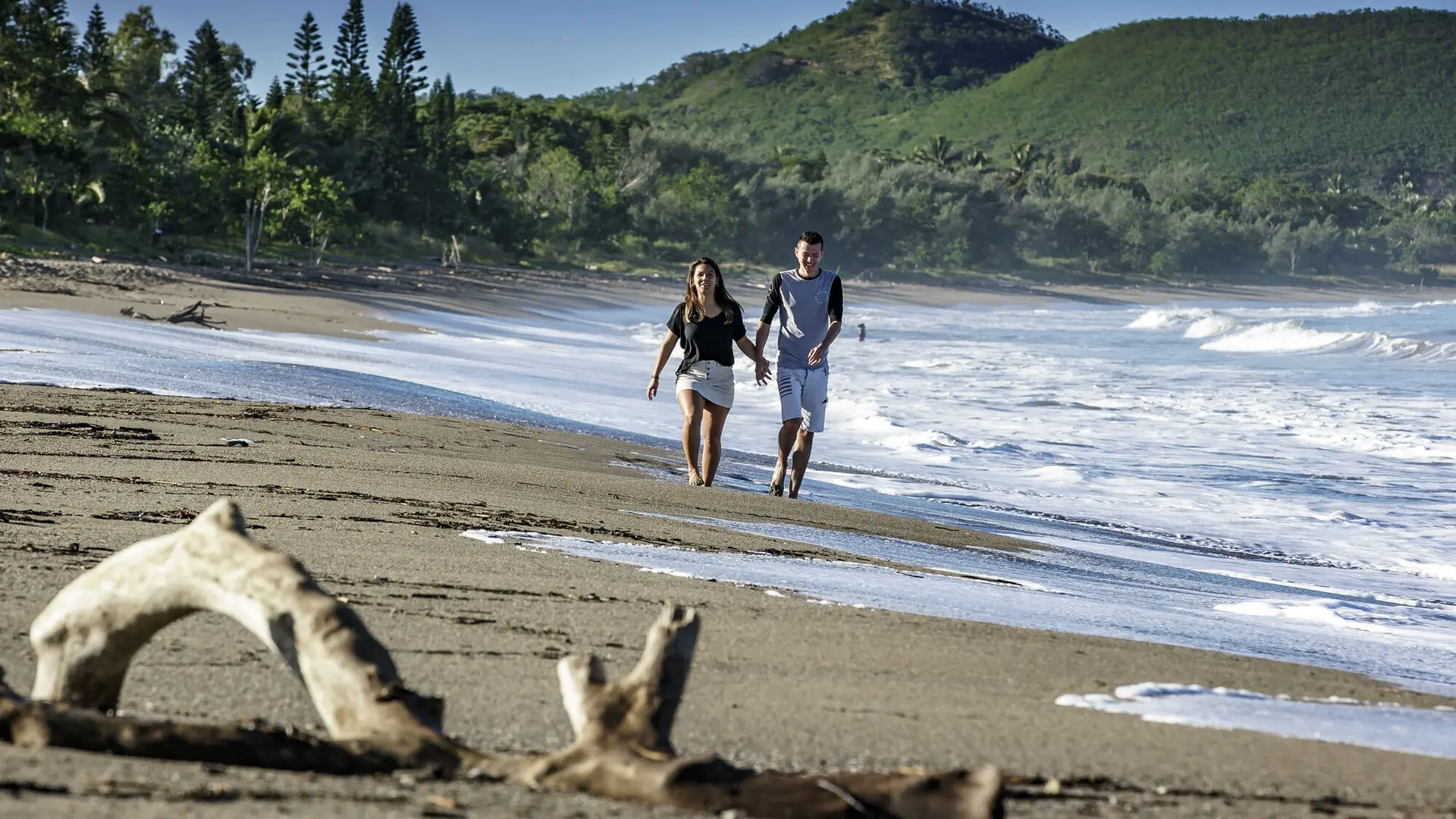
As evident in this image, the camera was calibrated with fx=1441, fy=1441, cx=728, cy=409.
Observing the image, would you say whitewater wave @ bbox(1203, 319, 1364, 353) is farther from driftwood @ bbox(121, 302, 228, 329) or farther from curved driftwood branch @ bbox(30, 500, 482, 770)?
curved driftwood branch @ bbox(30, 500, 482, 770)

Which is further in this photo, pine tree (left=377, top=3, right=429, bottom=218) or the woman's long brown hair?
pine tree (left=377, top=3, right=429, bottom=218)

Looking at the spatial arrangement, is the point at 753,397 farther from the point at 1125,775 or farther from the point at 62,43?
the point at 62,43

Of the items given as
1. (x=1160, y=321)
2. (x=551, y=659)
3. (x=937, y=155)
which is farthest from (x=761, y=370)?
(x=937, y=155)

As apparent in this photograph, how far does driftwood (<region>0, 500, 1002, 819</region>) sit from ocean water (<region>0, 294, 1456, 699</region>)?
2439mm

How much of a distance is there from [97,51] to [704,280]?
7105cm

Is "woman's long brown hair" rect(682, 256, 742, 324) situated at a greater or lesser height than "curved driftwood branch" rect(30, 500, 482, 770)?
greater

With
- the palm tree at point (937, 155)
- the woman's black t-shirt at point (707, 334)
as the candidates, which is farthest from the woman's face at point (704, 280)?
the palm tree at point (937, 155)

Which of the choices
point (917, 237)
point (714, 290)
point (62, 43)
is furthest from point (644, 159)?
point (714, 290)

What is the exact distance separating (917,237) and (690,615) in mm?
99313

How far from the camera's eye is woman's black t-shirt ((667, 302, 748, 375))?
8.97 meters

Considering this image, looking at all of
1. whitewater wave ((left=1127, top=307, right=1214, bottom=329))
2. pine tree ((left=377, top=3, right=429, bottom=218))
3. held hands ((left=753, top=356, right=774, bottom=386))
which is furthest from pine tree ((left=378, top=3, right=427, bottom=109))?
held hands ((left=753, top=356, right=774, bottom=386))

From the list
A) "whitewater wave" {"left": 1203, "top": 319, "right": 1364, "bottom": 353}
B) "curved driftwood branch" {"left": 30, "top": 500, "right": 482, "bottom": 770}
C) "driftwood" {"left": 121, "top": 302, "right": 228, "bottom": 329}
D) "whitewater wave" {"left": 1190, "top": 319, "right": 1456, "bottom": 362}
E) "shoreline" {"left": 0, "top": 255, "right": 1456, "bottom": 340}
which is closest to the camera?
"curved driftwood branch" {"left": 30, "top": 500, "right": 482, "bottom": 770}

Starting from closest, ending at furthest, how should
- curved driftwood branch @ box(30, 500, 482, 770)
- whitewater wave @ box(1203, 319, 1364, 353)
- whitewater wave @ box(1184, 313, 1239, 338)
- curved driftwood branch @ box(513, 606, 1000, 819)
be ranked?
curved driftwood branch @ box(513, 606, 1000, 819) → curved driftwood branch @ box(30, 500, 482, 770) → whitewater wave @ box(1203, 319, 1364, 353) → whitewater wave @ box(1184, 313, 1239, 338)

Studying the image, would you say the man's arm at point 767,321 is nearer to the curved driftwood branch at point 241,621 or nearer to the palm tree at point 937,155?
the curved driftwood branch at point 241,621
